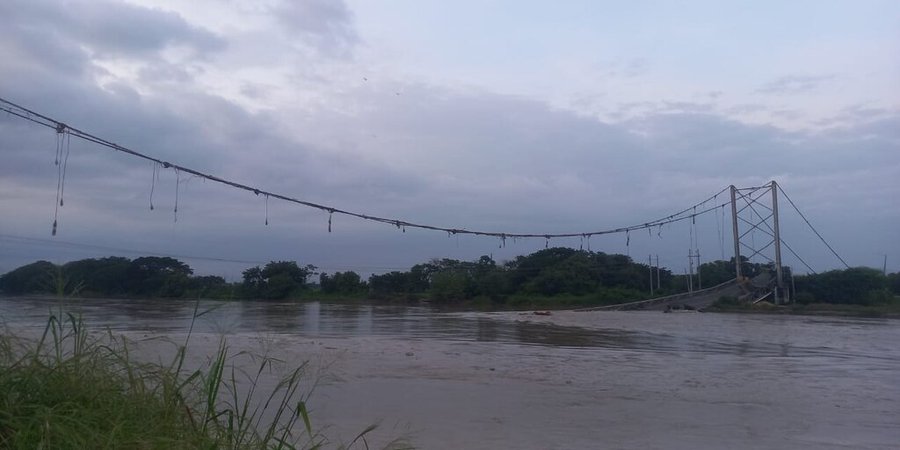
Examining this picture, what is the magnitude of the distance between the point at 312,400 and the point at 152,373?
428cm

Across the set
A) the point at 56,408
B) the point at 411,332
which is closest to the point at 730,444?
the point at 56,408

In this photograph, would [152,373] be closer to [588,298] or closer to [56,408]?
[56,408]

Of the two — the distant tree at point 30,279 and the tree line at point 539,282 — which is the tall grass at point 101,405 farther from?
the tree line at point 539,282

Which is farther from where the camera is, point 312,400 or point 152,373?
point 312,400

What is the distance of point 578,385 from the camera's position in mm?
11922

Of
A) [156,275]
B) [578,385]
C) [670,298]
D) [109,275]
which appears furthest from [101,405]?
[670,298]

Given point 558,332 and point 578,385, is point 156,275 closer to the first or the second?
point 558,332

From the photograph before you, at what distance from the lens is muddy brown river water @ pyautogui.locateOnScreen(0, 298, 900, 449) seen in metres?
8.41

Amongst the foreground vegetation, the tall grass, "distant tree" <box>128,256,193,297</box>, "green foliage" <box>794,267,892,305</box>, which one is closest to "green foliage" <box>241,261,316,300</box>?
the foreground vegetation

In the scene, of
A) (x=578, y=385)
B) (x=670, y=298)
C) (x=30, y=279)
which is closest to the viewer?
(x=30, y=279)

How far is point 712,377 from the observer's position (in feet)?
44.1

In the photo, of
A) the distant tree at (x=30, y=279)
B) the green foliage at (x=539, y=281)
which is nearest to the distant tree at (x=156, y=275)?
the green foliage at (x=539, y=281)

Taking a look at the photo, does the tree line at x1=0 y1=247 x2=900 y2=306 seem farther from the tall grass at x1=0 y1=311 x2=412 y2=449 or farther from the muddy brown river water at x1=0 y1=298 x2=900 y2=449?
the tall grass at x1=0 y1=311 x2=412 y2=449

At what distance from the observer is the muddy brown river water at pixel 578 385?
841 centimetres
